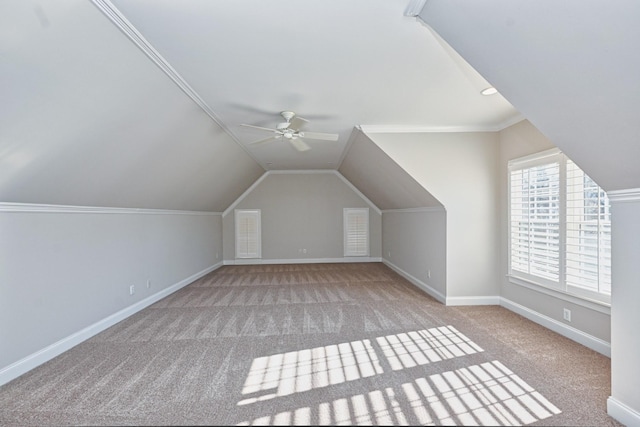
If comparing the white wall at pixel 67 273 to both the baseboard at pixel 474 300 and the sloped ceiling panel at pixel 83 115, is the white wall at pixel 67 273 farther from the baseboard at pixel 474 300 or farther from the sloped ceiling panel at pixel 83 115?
the baseboard at pixel 474 300

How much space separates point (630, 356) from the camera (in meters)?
2.08

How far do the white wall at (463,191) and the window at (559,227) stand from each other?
33 cm

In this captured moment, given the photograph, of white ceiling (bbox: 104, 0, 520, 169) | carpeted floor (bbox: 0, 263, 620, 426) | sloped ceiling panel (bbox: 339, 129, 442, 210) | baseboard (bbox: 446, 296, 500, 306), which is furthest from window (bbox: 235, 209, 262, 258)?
baseboard (bbox: 446, 296, 500, 306)

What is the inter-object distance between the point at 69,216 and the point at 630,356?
16.1ft

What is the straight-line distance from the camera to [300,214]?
895 centimetres

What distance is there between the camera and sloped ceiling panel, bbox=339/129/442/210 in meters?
4.87

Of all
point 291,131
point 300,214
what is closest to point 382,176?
point 291,131

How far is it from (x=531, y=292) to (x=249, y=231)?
6642mm

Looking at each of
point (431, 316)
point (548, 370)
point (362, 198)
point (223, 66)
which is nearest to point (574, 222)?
point (548, 370)

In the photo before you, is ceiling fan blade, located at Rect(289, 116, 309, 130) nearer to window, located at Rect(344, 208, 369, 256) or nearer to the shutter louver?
the shutter louver

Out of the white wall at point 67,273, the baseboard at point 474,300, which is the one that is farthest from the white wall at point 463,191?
the white wall at point 67,273

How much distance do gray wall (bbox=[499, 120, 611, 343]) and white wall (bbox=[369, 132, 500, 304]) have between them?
12 centimetres

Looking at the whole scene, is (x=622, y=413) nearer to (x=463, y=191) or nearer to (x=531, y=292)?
(x=531, y=292)

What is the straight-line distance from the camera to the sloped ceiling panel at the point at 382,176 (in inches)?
192
